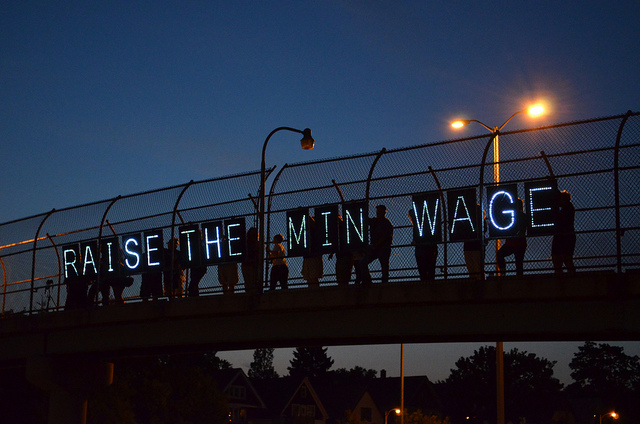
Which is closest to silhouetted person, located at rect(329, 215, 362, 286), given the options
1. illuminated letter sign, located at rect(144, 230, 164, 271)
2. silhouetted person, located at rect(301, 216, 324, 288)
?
silhouetted person, located at rect(301, 216, 324, 288)

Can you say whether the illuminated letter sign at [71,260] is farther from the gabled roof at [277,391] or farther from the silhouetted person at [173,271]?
the gabled roof at [277,391]

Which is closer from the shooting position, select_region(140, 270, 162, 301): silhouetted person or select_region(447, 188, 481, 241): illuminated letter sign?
select_region(447, 188, 481, 241): illuminated letter sign

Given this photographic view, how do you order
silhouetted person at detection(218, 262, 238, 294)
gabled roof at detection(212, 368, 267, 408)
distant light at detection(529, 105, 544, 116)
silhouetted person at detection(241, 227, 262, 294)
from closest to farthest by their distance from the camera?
silhouetted person at detection(241, 227, 262, 294) < silhouetted person at detection(218, 262, 238, 294) < distant light at detection(529, 105, 544, 116) < gabled roof at detection(212, 368, 267, 408)

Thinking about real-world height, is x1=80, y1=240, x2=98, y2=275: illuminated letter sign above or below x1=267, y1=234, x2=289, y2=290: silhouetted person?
above

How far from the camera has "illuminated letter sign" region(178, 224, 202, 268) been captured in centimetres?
1961

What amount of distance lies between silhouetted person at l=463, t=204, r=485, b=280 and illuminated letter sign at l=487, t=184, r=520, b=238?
0.70ft

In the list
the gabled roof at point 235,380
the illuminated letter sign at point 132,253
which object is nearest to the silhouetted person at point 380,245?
the illuminated letter sign at point 132,253

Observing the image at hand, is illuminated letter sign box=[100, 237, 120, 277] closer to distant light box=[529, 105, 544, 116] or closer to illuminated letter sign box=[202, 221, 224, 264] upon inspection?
illuminated letter sign box=[202, 221, 224, 264]

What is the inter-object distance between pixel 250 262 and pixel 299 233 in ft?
4.82

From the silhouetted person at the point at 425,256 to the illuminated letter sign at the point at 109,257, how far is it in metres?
8.70

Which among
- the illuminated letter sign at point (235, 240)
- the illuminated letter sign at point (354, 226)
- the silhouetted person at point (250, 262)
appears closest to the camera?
the illuminated letter sign at point (354, 226)

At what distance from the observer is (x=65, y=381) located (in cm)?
2259

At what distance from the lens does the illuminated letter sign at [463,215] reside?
1580 centimetres

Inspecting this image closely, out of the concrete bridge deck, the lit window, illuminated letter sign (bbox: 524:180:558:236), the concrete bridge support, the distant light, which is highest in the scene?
the distant light
